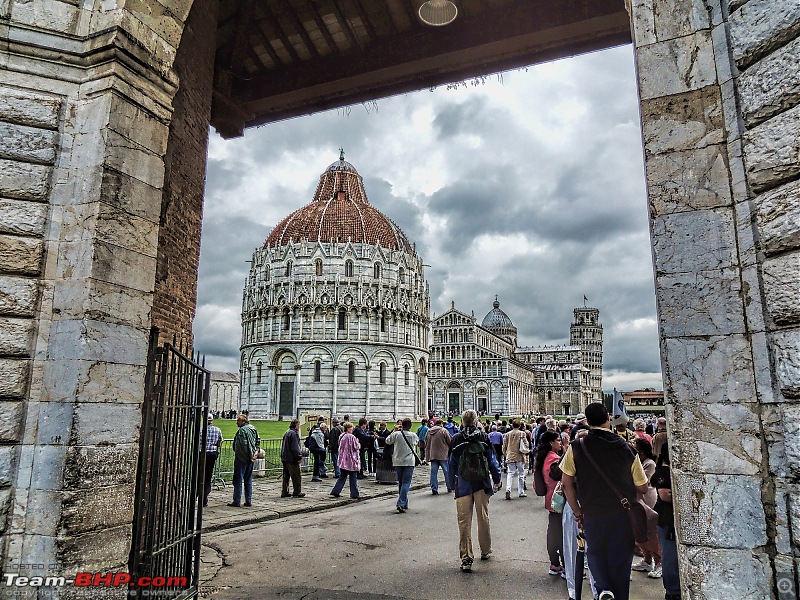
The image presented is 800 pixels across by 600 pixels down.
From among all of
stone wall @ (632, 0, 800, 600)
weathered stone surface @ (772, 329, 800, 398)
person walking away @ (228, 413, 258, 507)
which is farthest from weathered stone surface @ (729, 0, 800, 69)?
person walking away @ (228, 413, 258, 507)

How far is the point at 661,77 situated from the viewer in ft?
12.5

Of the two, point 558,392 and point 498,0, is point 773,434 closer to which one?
point 498,0

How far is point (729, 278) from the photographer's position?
3371mm

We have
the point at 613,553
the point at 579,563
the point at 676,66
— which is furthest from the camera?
the point at 579,563

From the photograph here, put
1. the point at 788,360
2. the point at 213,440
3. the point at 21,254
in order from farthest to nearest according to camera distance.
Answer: the point at 213,440 → the point at 21,254 → the point at 788,360

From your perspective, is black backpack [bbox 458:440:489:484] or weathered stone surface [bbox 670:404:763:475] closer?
weathered stone surface [bbox 670:404:763:475]

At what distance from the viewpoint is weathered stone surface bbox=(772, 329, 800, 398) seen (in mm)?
2932

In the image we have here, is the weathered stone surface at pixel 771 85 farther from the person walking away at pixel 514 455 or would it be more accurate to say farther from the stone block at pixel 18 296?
the person walking away at pixel 514 455

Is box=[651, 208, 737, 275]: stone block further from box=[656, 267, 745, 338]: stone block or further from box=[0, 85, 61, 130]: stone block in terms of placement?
box=[0, 85, 61, 130]: stone block

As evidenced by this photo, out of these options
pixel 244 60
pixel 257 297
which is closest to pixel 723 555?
pixel 244 60

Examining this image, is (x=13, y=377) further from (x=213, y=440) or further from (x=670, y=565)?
(x=213, y=440)

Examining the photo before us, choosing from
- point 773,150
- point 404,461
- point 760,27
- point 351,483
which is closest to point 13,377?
point 773,150

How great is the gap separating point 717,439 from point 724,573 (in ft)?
2.36

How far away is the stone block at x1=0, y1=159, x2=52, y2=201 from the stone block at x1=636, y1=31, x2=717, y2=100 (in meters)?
4.36
